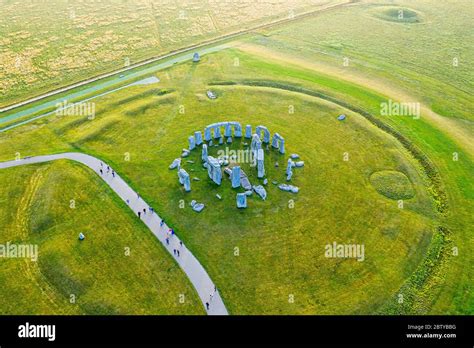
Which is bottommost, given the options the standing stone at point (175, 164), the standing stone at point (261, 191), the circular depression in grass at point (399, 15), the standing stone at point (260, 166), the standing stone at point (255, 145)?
the standing stone at point (261, 191)

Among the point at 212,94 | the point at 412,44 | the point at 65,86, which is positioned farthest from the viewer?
the point at 412,44

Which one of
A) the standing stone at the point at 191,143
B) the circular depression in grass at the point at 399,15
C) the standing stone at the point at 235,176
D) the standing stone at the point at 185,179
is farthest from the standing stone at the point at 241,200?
the circular depression in grass at the point at 399,15

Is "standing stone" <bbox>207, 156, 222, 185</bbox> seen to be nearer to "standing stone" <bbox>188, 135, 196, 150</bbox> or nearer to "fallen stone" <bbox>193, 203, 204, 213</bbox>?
"fallen stone" <bbox>193, 203, 204, 213</bbox>

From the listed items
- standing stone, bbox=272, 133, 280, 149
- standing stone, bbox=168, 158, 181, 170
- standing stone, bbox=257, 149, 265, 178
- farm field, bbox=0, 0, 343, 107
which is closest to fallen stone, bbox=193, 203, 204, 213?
standing stone, bbox=168, 158, 181, 170

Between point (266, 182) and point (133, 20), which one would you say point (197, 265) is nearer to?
point (266, 182)

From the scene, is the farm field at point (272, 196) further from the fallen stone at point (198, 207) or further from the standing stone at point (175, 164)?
the fallen stone at point (198, 207)
